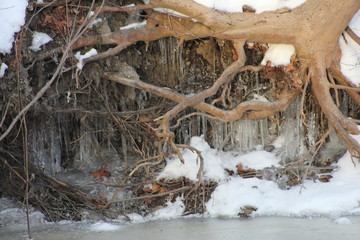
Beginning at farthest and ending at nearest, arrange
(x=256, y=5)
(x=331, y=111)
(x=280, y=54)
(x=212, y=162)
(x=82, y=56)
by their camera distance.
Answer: (x=212, y=162) < (x=280, y=54) < (x=331, y=111) < (x=256, y=5) < (x=82, y=56)

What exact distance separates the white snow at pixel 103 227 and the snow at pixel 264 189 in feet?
3.08

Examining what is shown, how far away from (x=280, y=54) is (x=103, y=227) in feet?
8.24

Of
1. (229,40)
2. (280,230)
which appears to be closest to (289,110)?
(229,40)

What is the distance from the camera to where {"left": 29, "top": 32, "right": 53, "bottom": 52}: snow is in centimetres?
515

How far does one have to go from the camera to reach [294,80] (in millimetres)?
5680

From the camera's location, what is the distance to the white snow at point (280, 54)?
5.71 meters

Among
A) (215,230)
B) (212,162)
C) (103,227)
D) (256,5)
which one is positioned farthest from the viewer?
(212,162)

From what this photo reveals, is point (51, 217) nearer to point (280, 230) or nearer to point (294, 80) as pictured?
point (280, 230)

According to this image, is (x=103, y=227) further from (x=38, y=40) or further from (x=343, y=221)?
(x=343, y=221)

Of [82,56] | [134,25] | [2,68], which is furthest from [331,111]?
[2,68]

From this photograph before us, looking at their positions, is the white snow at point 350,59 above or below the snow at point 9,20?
below

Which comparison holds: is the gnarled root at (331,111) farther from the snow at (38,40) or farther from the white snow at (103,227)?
the snow at (38,40)

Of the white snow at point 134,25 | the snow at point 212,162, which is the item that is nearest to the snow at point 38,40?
the white snow at point 134,25

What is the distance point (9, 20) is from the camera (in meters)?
4.85
